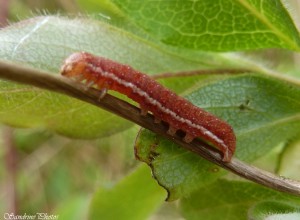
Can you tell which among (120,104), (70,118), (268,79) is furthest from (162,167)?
→ (268,79)

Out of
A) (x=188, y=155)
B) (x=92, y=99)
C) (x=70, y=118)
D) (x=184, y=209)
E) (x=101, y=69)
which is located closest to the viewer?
(x=92, y=99)

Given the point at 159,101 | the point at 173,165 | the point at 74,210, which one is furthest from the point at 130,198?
the point at 74,210

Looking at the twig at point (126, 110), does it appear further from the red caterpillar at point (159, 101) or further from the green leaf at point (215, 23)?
the green leaf at point (215, 23)

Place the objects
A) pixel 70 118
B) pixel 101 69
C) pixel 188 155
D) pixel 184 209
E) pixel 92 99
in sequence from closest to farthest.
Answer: pixel 92 99, pixel 101 69, pixel 188 155, pixel 70 118, pixel 184 209

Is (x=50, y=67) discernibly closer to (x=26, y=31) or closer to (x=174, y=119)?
(x=26, y=31)

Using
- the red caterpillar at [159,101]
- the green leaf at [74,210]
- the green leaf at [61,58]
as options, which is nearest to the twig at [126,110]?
the red caterpillar at [159,101]

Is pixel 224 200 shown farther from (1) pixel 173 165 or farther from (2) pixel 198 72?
(2) pixel 198 72

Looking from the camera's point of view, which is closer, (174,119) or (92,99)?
(92,99)
